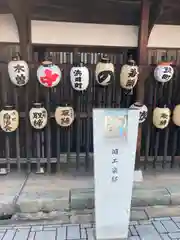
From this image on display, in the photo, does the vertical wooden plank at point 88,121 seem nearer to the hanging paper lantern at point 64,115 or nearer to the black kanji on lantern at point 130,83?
the hanging paper lantern at point 64,115

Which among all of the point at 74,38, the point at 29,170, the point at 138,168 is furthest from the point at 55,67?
the point at 138,168

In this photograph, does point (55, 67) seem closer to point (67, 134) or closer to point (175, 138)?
point (67, 134)

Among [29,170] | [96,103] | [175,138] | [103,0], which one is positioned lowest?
[29,170]

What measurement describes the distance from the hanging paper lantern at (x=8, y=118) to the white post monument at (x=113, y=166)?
202cm

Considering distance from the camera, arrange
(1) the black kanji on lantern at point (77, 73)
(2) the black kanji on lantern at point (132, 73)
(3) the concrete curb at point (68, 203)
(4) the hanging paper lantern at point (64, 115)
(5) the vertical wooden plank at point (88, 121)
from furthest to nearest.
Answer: (5) the vertical wooden plank at point (88, 121)
(4) the hanging paper lantern at point (64, 115)
(2) the black kanji on lantern at point (132, 73)
(1) the black kanji on lantern at point (77, 73)
(3) the concrete curb at point (68, 203)

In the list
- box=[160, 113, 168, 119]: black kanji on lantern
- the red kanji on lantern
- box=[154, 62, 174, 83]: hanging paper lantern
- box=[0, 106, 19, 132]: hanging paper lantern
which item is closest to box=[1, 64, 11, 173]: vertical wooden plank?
box=[0, 106, 19, 132]: hanging paper lantern

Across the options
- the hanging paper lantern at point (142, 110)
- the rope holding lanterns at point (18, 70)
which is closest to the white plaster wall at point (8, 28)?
the rope holding lanterns at point (18, 70)

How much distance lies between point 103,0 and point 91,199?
3557mm

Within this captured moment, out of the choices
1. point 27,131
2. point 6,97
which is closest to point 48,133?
point 27,131

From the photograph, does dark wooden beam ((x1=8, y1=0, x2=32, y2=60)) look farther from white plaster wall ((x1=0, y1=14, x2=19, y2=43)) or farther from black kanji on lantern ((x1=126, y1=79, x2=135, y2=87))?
black kanji on lantern ((x1=126, y1=79, x2=135, y2=87))

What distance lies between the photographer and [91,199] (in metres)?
4.35

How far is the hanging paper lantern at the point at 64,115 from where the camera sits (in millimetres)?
4645

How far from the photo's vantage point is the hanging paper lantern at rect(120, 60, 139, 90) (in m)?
4.42

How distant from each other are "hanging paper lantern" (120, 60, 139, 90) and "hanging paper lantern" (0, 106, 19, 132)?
2.06m
